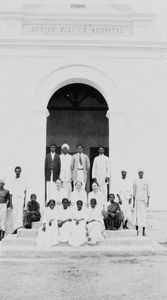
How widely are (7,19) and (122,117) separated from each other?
13.7 ft

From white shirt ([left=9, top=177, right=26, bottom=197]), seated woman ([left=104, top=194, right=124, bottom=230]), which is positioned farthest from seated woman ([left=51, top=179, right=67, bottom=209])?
seated woman ([left=104, top=194, right=124, bottom=230])

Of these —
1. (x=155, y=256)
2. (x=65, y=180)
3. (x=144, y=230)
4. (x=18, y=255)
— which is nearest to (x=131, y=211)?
(x=144, y=230)

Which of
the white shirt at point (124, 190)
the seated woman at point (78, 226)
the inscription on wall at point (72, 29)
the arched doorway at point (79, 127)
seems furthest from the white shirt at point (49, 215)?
the arched doorway at point (79, 127)

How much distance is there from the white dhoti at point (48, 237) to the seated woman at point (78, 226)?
316 millimetres

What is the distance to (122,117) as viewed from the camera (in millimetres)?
11086

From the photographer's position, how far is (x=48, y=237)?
809cm

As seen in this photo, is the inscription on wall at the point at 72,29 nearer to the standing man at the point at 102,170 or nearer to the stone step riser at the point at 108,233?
the standing man at the point at 102,170

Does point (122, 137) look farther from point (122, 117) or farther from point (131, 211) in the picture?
point (131, 211)

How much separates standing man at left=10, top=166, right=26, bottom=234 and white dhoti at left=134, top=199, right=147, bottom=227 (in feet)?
8.69

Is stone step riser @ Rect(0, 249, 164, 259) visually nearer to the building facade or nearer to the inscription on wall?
the building facade

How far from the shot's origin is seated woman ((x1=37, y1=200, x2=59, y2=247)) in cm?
803

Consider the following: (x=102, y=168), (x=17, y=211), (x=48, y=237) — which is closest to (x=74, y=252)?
(x=48, y=237)

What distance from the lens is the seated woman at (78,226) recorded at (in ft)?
26.5

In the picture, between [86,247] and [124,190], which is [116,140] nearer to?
[124,190]
